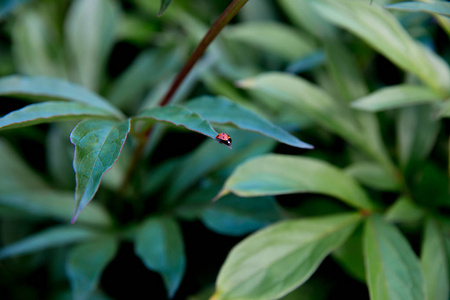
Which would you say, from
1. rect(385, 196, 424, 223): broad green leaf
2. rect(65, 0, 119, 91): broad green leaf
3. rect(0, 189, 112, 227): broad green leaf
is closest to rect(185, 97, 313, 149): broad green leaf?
rect(385, 196, 424, 223): broad green leaf

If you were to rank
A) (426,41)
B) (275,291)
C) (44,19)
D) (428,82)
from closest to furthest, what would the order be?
(275,291), (428,82), (426,41), (44,19)

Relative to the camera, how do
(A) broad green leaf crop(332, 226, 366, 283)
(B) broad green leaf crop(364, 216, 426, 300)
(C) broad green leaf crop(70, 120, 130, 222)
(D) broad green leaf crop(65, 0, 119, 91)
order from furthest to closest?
1. (D) broad green leaf crop(65, 0, 119, 91)
2. (A) broad green leaf crop(332, 226, 366, 283)
3. (B) broad green leaf crop(364, 216, 426, 300)
4. (C) broad green leaf crop(70, 120, 130, 222)

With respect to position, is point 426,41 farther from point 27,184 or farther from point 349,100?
point 27,184

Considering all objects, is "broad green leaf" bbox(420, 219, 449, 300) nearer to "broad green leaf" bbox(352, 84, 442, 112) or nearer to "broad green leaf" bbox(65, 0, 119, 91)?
"broad green leaf" bbox(352, 84, 442, 112)

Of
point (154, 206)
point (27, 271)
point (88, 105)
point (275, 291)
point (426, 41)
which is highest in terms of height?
point (426, 41)

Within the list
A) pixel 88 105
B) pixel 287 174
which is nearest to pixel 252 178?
pixel 287 174

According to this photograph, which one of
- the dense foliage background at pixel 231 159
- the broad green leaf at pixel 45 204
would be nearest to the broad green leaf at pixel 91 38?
the dense foliage background at pixel 231 159

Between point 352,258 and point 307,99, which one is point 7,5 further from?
point 352,258
